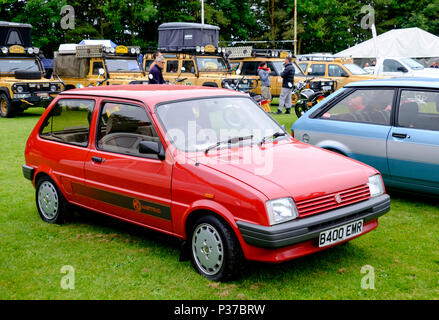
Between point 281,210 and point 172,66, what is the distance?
50.5 feet

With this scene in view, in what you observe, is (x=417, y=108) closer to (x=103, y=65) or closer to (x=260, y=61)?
(x=103, y=65)

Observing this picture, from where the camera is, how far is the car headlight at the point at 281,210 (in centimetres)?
367

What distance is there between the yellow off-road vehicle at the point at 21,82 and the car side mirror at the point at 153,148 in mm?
13892

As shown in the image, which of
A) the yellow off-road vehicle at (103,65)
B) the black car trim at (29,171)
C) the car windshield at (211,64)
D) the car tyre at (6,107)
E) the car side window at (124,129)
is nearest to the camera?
the car side window at (124,129)

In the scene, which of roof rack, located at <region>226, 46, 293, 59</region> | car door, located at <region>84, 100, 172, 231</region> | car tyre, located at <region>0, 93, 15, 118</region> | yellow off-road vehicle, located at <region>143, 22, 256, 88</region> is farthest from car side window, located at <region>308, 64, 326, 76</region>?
car door, located at <region>84, 100, 172, 231</region>

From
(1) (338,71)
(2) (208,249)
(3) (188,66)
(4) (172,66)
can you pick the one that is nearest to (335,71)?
(1) (338,71)

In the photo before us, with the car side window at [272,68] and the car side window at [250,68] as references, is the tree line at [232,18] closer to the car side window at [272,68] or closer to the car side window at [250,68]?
the car side window at [250,68]

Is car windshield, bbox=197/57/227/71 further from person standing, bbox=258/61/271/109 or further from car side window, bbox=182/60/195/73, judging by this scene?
person standing, bbox=258/61/271/109

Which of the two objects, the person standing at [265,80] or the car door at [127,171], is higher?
the person standing at [265,80]

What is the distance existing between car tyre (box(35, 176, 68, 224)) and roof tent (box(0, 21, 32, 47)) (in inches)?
606

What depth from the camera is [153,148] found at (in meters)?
4.35

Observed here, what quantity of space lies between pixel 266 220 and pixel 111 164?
1.90 metres

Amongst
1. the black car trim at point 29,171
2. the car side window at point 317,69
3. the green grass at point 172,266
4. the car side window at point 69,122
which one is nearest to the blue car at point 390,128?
the green grass at point 172,266

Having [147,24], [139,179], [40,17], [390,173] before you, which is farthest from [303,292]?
[147,24]
